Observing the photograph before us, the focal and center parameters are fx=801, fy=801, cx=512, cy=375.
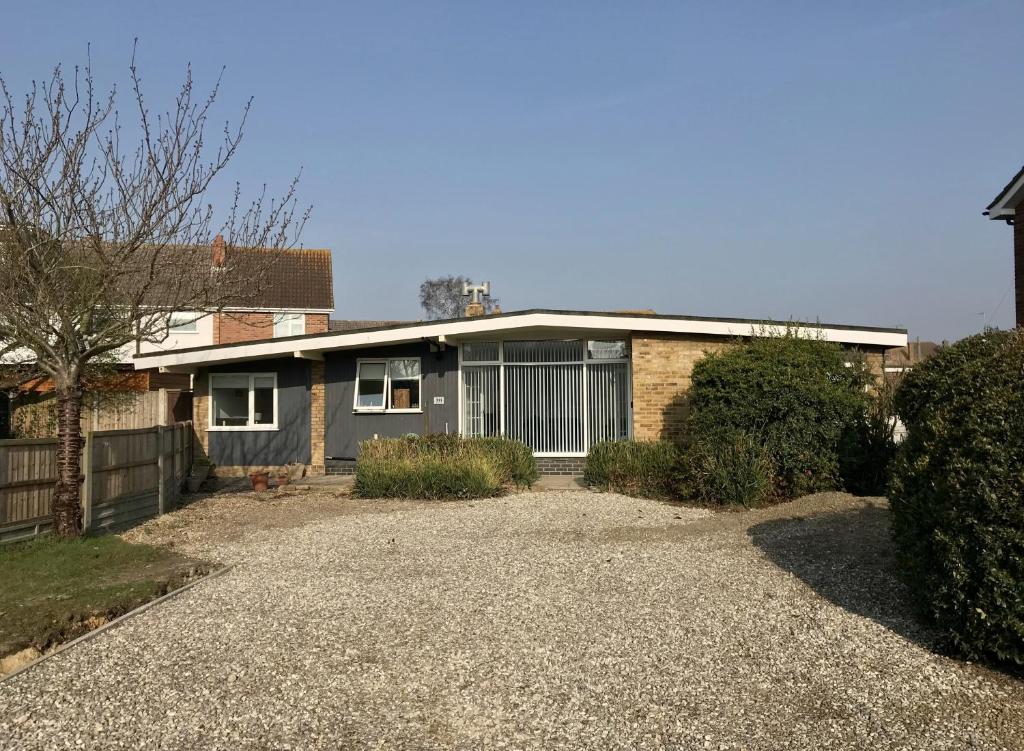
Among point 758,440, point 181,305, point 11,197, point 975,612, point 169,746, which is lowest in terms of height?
point 169,746

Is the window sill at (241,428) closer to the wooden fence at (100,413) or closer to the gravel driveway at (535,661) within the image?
the wooden fence at (100,413)

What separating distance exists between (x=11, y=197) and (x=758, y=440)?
9.77 metres

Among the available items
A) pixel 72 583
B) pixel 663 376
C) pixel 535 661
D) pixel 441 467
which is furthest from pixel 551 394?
pixel 535 661

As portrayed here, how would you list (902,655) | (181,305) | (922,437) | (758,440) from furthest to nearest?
(758,440)
(181,305)
(922,437)
(902,655)

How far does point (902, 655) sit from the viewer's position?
16.4ft

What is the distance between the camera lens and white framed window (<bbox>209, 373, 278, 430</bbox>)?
17.9m

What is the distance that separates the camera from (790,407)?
11.2 meters

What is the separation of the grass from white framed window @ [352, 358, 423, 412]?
803 cm

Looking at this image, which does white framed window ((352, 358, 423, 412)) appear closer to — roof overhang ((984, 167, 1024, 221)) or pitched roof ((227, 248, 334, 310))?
roof overhang ((984, 167, 1024, 221))

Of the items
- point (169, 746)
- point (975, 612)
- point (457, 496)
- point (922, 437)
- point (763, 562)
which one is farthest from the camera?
point (457, 496)

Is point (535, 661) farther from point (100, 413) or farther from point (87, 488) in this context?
point (100, 413)

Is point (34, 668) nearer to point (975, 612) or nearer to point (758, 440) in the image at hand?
point (975, 612)

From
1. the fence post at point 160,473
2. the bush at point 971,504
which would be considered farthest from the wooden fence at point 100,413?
the bush at point 971,504

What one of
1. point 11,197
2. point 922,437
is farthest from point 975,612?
point 11,197
